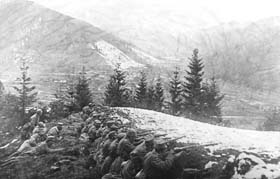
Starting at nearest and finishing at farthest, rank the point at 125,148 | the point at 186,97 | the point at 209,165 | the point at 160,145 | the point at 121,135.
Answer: the point at 209,165 → the point at 160,145 → the point at 125,148 → the point at 121,135 → the point at 186,97

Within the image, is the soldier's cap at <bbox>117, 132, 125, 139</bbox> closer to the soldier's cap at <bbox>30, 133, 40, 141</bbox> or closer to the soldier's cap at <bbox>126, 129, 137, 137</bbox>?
the soldier's cap at <bbox>126, 129, 137, 137</bbox>

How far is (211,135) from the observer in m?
16.4

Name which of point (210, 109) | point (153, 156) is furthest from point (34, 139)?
point (210, 109)

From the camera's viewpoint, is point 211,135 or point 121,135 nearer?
point 211,135

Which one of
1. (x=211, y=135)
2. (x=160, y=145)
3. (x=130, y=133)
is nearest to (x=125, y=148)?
(x=130, y=133)

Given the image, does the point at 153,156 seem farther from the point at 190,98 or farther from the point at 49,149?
the point at 190,98

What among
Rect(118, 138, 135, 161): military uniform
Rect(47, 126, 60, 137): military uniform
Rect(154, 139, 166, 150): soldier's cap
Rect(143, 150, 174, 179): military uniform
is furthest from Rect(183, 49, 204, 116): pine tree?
Rect(143, 150, 174, 179): military uniform

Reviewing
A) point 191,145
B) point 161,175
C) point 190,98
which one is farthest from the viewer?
point 190,98

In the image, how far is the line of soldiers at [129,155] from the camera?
13.5m

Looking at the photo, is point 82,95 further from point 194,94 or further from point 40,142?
point 40,142

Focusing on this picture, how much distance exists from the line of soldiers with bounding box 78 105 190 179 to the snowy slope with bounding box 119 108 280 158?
1347mm

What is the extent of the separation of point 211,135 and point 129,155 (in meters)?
3.93

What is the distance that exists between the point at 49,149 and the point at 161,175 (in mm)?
8862

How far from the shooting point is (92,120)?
75.2 feet
